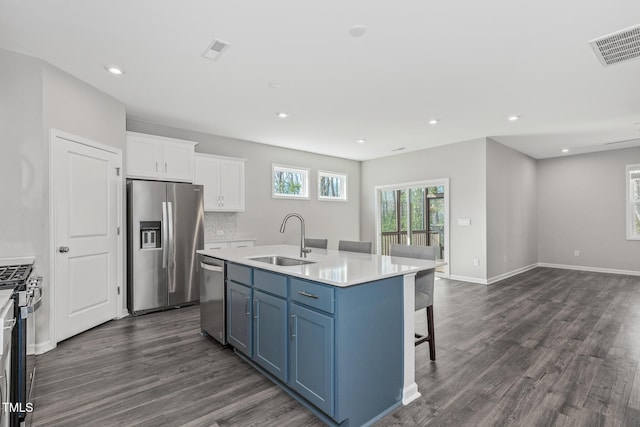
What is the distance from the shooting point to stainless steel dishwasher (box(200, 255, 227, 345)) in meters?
2.94

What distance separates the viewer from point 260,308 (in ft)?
7.96

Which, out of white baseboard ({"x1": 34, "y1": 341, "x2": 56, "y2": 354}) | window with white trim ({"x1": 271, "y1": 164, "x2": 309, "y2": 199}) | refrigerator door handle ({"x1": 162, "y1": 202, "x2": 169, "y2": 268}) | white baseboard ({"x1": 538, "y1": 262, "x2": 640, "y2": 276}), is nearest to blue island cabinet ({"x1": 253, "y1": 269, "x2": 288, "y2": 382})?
white baseboard ({"x1": 34, "y1": 341, "x2": 56, "y2": 354})

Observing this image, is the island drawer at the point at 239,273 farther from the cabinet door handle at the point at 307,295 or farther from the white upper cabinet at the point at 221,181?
the white upper cabinet at the point at 221,181

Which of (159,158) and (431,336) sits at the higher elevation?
(159,158)

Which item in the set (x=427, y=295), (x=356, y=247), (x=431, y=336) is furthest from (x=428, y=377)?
(x=356, y=247)

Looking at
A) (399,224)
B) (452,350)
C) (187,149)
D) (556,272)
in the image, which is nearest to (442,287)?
(399,224)

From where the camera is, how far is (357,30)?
7.97 ft

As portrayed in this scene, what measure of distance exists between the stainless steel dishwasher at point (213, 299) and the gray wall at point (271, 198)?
255 centimetres

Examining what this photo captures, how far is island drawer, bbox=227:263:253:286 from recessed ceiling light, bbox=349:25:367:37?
203cm

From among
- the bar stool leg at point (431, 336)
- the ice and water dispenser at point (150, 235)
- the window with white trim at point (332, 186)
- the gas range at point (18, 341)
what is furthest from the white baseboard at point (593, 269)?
the gas range at point (18, 341)

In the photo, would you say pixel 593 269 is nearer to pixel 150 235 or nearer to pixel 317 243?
pixel 317 243

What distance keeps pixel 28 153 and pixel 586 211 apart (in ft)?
32.1

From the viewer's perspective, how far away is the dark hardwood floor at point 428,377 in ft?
6.54

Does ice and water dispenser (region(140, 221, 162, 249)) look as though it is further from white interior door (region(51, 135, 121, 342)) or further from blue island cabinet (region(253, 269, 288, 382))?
blue island cabinet (region(253, 269, 288, 382))
